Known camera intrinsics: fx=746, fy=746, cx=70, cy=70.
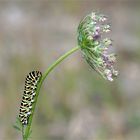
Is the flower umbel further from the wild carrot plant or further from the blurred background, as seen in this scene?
the blurred background

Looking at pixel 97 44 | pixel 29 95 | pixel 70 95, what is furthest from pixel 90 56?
pixel 70 95

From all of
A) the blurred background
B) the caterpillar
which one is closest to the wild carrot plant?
the caterpillar

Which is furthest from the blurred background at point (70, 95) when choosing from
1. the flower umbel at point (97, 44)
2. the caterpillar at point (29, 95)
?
the flower umbel at point (97, 44)

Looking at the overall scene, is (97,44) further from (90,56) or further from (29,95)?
(29,95)

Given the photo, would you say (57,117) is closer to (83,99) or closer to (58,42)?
(83,99)

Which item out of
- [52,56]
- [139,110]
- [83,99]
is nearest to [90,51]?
[139,110]

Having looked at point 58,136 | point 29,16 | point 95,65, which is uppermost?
point 29,16

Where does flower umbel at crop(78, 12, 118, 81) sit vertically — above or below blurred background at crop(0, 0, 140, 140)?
above
